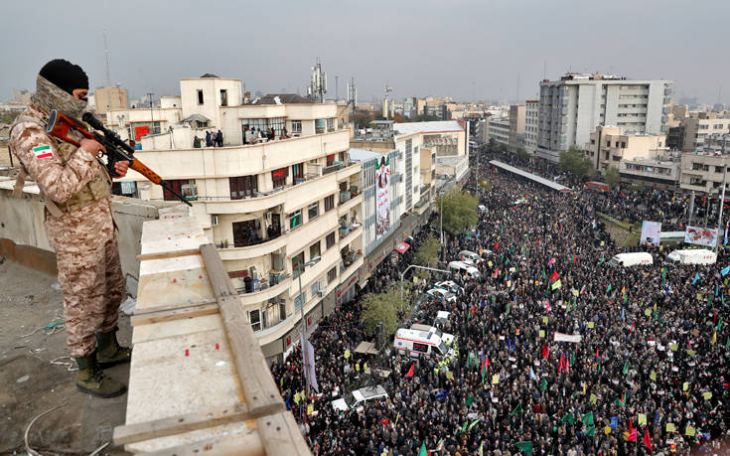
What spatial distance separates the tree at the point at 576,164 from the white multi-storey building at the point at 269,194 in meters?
49.9

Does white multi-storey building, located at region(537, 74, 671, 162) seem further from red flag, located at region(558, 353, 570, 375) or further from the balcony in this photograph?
the balcony

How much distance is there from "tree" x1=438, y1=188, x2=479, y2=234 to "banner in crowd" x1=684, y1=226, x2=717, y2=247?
15401 mm

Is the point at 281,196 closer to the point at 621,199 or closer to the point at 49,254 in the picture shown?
the point at 49,254

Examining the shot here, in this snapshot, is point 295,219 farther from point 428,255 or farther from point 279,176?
point 428,255

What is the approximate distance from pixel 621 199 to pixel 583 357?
3940cm

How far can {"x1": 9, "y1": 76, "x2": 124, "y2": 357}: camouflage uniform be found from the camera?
172 inches

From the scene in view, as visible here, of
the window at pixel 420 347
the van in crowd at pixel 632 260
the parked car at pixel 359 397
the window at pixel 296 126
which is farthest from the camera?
the van in crowd at pixel 632 260

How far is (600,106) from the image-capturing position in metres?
83.5

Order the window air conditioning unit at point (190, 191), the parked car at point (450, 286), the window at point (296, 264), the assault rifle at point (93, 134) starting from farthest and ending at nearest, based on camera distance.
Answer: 1. the parked car at point (450, 286)
2. the window at point (296, 264)
3. the window air conditioning unit at point (190, 191)
4. the assault rifle at point (93, 134)

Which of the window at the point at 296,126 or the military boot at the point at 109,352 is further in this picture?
the window at the point at 296,126

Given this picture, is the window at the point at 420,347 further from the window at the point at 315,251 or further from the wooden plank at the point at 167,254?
the wooden plank at the point at 167,254

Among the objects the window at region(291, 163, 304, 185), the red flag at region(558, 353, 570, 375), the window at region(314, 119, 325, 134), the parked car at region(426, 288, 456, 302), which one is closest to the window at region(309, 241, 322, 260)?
the window at region(291, 163, 304, 185)

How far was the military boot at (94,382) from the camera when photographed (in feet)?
15.5

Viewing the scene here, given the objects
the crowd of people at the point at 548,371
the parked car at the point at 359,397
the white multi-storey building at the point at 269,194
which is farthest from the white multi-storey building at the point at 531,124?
the parked car at the point at 359,397
